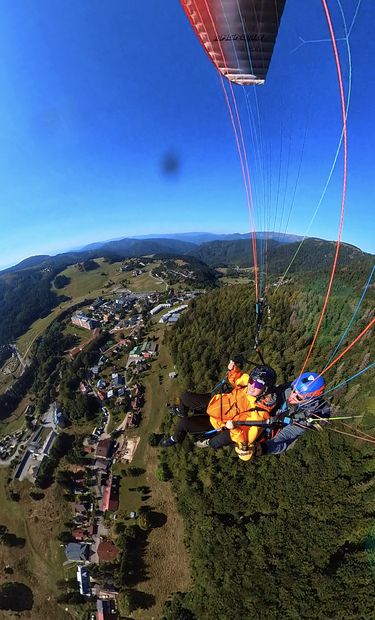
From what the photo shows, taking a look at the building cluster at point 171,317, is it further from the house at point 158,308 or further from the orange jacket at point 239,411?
the orange jacket at point 239,411

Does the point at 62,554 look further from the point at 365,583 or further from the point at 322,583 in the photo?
the point at 365,583

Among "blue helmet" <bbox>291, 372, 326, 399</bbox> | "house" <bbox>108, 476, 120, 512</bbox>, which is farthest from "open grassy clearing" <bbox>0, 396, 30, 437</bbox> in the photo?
"blue helmet" <bbox>291, 372, 326, 399</bbox>

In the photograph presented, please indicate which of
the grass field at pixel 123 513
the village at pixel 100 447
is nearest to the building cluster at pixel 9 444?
the village at pixel 100 447

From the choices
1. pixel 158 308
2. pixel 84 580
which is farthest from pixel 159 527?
pixel 158 308

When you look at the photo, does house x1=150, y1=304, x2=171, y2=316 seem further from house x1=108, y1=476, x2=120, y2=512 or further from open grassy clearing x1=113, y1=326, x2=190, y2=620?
house x1=108, y1=476, x2=120, y2=512

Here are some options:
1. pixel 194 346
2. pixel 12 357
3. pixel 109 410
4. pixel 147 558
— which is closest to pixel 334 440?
pixel 147 558

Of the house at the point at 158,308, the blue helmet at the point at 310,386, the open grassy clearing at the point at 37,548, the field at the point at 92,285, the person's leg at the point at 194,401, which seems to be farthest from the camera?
the field at the point at 92,285
